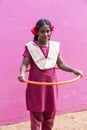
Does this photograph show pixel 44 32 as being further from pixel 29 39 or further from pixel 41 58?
pixel 29 39

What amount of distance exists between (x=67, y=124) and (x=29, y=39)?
0.88 m

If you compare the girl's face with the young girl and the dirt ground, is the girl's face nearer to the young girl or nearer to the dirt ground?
the young girl

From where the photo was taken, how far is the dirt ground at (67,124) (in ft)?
9.57

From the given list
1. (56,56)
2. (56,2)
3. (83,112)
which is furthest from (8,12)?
(83,112)

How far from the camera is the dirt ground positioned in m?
2.92

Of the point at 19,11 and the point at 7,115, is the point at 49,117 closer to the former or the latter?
the point at 7,115

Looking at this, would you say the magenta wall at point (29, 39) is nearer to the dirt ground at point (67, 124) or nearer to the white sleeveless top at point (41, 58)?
the dirt ground at point (67, 124)

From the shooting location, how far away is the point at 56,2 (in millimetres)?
2939

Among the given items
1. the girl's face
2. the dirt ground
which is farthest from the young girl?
the dirt ground

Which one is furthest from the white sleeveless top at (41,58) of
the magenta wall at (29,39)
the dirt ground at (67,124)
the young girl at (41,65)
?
the dirt ground at (67,124)

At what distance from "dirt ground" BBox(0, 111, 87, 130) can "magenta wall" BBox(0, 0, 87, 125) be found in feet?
0.20

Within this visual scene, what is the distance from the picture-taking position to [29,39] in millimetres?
2861

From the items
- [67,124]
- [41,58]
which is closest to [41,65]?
[41,58]

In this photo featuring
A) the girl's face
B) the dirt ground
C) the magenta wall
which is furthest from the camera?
the dirt ground
